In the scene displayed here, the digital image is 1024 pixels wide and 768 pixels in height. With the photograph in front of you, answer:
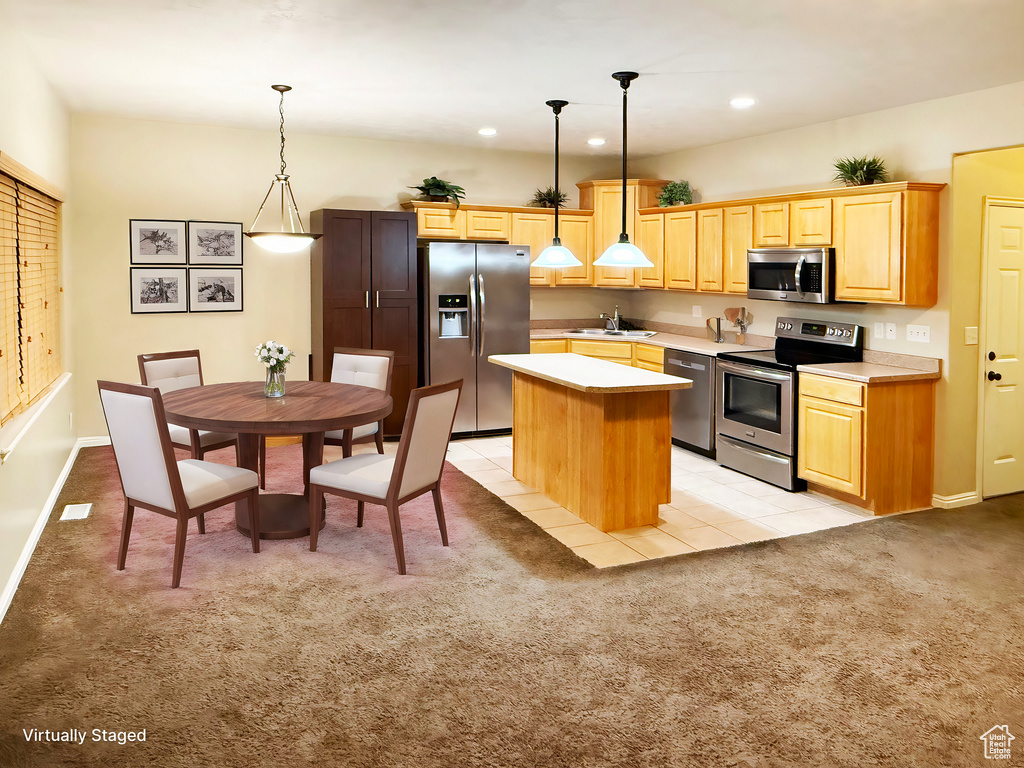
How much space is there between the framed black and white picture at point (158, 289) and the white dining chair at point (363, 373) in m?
1.76

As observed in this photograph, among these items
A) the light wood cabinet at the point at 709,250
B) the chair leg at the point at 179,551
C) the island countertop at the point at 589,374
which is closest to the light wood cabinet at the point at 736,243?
the light wood cabinet at the point at 709,250

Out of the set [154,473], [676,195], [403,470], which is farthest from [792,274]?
[154,473]

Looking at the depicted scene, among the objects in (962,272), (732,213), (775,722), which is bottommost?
(775,722)

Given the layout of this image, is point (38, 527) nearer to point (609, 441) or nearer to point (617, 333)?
point (609, 441)

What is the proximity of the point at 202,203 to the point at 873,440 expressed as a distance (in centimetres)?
518

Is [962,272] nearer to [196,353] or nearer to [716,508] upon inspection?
[716,508]

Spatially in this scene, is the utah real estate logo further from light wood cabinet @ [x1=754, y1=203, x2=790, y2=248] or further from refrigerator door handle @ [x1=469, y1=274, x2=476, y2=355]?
refrigerator door handle @ [x1=469, y1=274, x2=476, y2=355]

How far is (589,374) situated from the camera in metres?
4.48

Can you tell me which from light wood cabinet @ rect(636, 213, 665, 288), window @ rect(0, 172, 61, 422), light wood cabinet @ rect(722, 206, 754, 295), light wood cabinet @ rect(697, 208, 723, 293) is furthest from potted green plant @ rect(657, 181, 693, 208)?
window @ rect(0, 172, 61, 422)

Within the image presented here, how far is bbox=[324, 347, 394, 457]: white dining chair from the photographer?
16.7ft

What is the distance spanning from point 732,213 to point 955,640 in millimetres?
3719

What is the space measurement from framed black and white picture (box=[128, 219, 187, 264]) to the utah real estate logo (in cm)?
593

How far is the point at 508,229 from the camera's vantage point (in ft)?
22.9

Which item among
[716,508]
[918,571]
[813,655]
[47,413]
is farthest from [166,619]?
[918,571]
